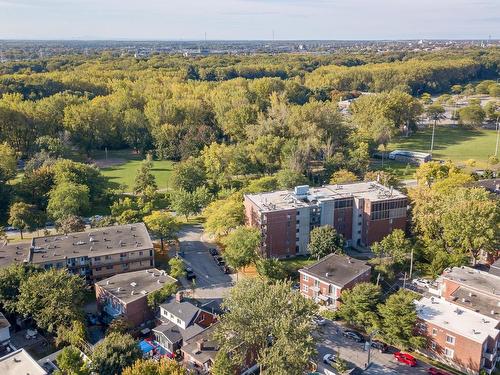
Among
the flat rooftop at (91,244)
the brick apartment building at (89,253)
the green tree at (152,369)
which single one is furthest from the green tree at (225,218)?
the green tree at (152,369)

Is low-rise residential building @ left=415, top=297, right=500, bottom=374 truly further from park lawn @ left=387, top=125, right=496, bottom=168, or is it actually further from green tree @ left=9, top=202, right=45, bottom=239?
park lawn @ left=387, top=125, right=496, bottom=168

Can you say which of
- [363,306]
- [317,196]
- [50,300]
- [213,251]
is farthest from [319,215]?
[50,300]

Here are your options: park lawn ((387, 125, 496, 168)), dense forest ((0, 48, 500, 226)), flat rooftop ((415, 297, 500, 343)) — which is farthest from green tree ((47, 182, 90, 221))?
park lawn ((387, 125, 496, 168))

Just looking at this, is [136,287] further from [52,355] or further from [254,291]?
[254,291]

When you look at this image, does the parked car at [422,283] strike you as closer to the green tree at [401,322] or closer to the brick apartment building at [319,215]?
the brick apartment building at [319,215]

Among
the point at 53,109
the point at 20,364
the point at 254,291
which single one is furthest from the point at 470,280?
the point at 53,109

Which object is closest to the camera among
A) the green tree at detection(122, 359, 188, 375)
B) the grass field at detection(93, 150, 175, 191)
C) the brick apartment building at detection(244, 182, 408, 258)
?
the green tree at detection(122, 359, 188, 375)

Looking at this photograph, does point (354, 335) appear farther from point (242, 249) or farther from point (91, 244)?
point (91, 244)
